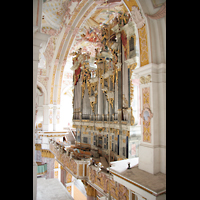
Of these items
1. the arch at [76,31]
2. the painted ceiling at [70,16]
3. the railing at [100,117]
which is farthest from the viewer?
the painted ceiling at [70,16]

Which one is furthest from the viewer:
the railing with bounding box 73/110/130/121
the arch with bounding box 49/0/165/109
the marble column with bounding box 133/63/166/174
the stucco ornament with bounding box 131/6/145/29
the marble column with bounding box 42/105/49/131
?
the marble column with bounding box 42/105/49/131

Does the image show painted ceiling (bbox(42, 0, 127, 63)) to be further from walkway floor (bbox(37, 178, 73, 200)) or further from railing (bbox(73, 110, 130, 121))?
walkway floor (bbox(37, 178, 73, 200))

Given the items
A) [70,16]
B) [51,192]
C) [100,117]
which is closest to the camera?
[51,192]

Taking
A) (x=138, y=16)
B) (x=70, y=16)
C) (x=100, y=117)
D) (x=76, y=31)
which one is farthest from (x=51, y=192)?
(x=76, y=31)

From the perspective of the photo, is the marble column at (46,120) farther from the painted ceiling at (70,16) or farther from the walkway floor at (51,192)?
the walkway floor at (51,192)

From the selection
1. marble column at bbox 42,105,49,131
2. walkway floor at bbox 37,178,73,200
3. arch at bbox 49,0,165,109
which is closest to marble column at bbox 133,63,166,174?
arch at bbox 49,0,165,109

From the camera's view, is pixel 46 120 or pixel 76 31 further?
pixel 46 120

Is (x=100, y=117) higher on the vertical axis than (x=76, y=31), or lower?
lower

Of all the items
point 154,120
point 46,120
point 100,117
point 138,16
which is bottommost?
point 46,120

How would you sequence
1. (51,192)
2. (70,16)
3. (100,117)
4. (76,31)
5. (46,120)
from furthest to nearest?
(46,120)
(76,31)
(70,16)
(100,117)
(51,192)

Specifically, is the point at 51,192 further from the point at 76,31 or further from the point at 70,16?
the point at 76,31

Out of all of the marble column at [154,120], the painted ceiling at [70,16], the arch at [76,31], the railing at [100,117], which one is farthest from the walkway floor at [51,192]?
the painted ceiling at [70,16]

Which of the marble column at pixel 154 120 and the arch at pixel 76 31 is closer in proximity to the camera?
the marble column at pixel 154 120

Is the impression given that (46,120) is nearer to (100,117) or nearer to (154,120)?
(100,117)
